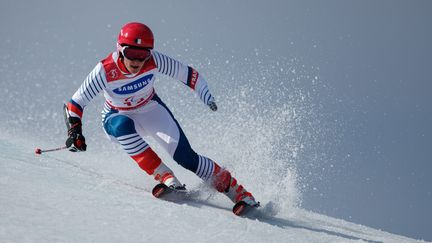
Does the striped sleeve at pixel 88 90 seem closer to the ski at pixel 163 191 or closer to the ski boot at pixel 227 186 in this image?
the ski at pixel 163 191

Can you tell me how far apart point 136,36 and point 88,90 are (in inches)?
33.0

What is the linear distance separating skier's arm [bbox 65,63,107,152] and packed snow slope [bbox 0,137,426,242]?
0.41 m

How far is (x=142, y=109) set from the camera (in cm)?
623

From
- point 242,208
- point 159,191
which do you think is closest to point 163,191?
point 159,191

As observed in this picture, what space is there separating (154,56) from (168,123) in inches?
33.9

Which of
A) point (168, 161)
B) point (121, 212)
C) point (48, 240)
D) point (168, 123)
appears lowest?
point (48, 240)

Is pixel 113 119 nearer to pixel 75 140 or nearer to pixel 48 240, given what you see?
pixel 75 140

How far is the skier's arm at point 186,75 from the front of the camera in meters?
6.17

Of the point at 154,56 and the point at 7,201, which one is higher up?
the point at 154,56

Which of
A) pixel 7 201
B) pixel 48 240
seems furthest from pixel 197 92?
pixel 48 240

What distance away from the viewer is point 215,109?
649 centimetres

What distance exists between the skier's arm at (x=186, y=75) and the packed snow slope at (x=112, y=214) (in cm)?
121

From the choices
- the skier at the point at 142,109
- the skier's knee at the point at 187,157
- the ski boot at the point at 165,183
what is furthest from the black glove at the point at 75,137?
the skier's knee at the point at 187,157

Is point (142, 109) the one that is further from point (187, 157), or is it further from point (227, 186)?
point (227, 186)
